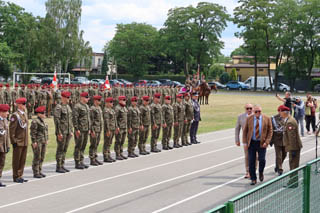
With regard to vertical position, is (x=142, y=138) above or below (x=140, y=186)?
above

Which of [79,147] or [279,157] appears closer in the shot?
[279,157]

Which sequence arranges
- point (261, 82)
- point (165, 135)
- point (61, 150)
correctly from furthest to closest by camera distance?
point (261, 82) → point (165, 135) → point (61, 150)

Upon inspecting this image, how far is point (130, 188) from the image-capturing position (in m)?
10.2

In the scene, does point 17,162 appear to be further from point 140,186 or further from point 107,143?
point 107,143

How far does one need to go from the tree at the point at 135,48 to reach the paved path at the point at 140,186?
244ft

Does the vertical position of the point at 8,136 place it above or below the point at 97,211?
above

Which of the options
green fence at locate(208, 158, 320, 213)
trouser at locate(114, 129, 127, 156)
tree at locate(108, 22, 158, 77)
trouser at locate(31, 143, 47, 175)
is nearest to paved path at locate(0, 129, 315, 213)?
trouser at locate(31, 143, 47, 175)

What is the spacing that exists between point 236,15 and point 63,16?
87.9 feet

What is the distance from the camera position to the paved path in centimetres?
879

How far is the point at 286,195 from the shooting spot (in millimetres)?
6008

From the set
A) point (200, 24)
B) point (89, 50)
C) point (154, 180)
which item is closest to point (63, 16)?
point (89, 50)

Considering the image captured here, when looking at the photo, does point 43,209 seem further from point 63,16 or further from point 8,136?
point 63,16

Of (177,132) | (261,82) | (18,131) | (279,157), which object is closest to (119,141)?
(177,132)

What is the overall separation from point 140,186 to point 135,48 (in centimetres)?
7897
